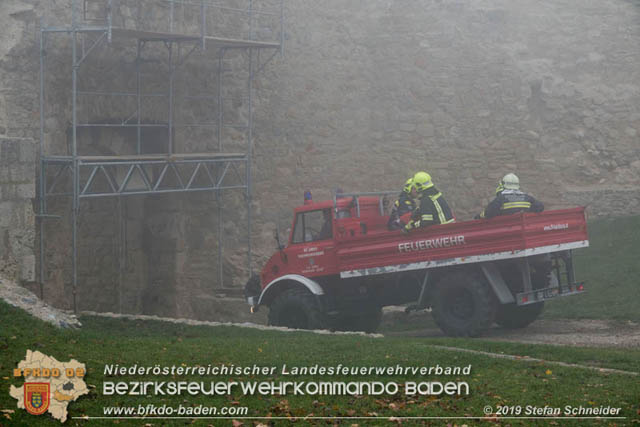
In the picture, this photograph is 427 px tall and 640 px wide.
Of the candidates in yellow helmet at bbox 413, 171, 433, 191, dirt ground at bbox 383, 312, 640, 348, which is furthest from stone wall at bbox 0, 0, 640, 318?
yellow helmet at bbox 413, 171, 433, 191

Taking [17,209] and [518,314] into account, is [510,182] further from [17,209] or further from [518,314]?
[17,209]

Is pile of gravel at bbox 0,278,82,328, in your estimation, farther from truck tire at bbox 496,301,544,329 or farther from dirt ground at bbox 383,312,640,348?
truck tire at bbox 496,301,544,329

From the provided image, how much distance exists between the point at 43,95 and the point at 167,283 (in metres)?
4.69

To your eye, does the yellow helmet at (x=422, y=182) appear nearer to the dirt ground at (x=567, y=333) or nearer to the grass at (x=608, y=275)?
the dirt ground at (x=567, y=333)

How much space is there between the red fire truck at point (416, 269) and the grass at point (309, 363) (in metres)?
1.04

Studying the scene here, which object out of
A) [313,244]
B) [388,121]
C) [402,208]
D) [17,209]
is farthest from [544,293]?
[388,121]

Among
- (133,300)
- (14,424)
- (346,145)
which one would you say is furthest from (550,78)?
(14,424)

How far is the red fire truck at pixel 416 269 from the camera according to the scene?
11.7m

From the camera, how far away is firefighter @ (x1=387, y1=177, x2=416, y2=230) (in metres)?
13.0

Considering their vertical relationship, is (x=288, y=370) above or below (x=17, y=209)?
below

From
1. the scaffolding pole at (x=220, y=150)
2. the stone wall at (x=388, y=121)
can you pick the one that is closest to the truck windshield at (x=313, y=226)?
the scaffolding pole at (x=220, y=150)

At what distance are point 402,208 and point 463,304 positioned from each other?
176 centimetres

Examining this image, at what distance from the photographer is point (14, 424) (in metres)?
6.41

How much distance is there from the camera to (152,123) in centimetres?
1727
